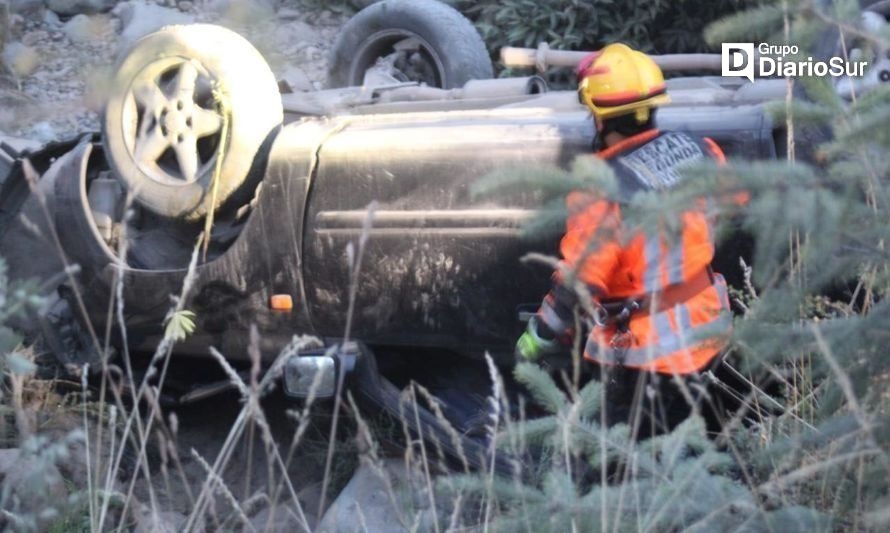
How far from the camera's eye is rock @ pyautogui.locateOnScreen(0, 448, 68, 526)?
2977 mm

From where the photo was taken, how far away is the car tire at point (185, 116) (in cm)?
494

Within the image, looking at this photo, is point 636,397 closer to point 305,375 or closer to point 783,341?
point 783,341

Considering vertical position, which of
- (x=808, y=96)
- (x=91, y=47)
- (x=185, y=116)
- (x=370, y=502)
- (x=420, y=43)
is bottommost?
(x=370, y=502)

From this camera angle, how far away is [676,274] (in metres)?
3.88

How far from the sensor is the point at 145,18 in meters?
11.1

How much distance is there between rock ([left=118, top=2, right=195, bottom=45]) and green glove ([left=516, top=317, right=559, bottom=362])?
7.41 m

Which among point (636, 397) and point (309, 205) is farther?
point (309, 205)

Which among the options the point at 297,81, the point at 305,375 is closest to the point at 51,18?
the point at 297,81

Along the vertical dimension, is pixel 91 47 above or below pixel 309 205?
below

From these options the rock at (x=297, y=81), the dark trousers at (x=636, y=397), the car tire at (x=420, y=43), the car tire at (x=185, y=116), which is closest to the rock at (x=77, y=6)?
the rock at (x=297, y=81)

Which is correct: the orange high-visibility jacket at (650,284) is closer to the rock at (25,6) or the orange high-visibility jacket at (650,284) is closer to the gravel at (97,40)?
the gravel at (97,40)

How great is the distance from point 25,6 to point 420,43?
19.3ft

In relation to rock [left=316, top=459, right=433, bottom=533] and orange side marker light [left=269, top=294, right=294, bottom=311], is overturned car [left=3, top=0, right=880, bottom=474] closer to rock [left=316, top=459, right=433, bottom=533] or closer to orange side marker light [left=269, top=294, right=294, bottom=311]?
orange side marker light [left=269, top=294, right=294, bottom=311]

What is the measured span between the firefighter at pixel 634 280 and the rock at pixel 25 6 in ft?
27.8
